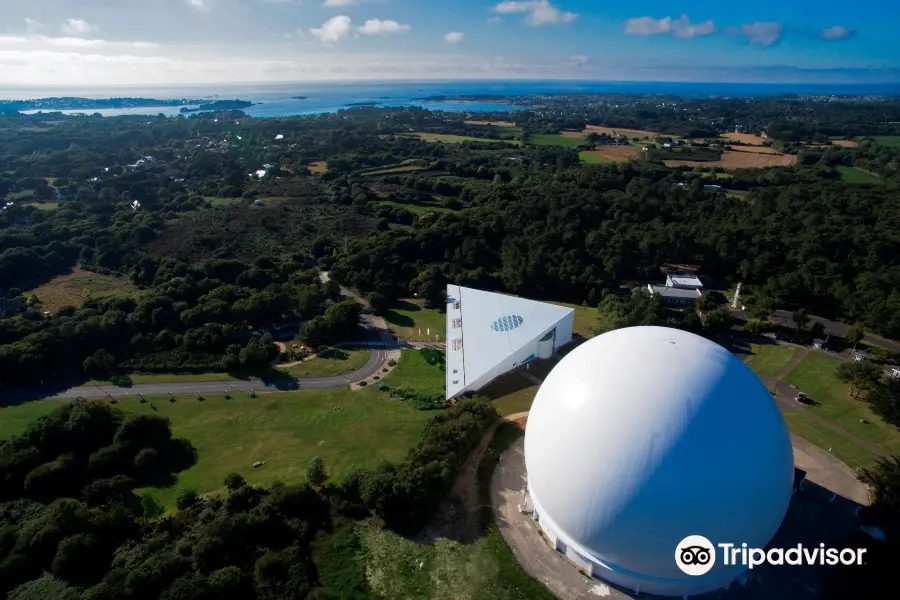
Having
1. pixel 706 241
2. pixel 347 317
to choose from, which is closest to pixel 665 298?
pixel 706 241

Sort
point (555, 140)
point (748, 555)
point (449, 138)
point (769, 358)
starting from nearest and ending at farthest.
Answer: point (748, 555) < point (769, 358) < point (555, 140) < point (449, 138)

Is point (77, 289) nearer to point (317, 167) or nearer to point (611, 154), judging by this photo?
point (317, 167)

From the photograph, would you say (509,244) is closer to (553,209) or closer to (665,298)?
(553,209)

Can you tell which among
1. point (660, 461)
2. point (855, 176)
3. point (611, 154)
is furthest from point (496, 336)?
point (855, 176)

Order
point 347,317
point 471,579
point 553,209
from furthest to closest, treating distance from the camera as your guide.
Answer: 1. point 553,209
2. point 347,317
3. point 471,579

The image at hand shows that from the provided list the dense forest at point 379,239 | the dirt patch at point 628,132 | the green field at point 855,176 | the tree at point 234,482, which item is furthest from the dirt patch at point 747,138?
the tree at point 234,482

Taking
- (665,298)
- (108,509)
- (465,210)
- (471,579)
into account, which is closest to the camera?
(471,579)

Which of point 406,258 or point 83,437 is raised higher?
point 406,258
